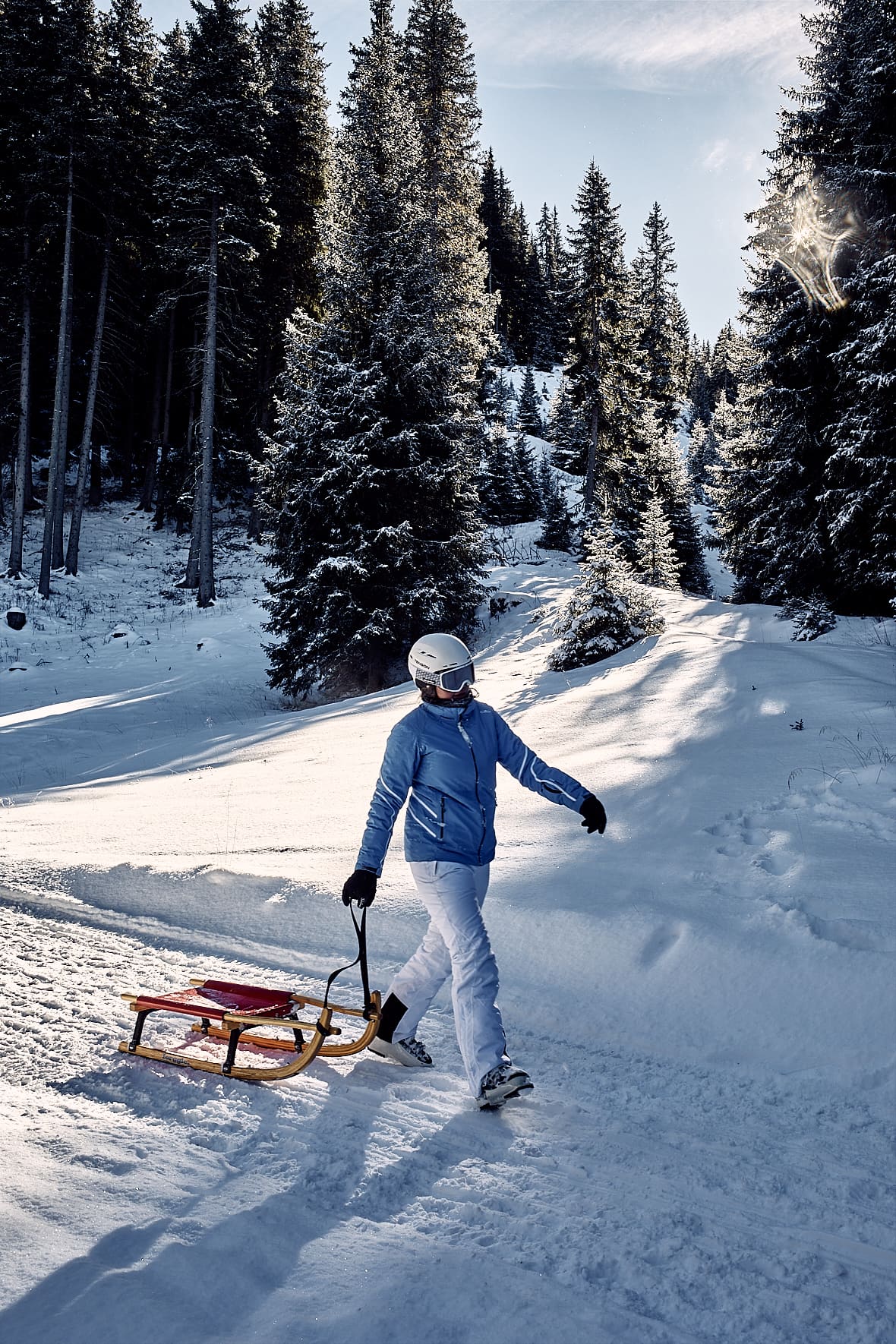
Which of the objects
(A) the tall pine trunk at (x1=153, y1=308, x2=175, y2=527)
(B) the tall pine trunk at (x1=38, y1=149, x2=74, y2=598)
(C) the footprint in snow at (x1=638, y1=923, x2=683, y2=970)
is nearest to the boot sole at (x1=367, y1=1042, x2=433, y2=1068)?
(C) the footprint in snow at (x1=638, y1=923, x2=683, y2=970)

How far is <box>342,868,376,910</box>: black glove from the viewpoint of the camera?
136 inches

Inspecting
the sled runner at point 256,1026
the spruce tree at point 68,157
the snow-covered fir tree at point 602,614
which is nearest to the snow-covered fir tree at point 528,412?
the spruce tree at point 68,157

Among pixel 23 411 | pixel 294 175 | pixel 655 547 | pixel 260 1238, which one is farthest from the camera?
pixel 294 175

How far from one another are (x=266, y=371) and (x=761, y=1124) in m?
31.8

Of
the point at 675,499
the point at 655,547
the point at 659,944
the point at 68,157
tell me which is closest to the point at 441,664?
the point at 659,944

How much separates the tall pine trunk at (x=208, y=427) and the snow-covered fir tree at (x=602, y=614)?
43.6 ft

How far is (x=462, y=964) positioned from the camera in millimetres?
3518

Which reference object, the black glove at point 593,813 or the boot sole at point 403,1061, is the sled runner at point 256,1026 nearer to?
the boot sole at point 403,1061

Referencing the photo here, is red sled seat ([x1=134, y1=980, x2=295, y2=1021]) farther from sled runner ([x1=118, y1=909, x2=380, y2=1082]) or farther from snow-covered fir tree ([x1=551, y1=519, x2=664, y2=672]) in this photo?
snow-covered fir tree ([x1=551, y1=519, x2=664, y2=672])

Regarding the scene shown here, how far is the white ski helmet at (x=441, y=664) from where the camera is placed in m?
3.63

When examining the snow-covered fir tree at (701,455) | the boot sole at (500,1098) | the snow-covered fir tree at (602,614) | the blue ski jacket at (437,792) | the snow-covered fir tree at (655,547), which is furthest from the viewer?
the snow-covered fir tree at (701,455)

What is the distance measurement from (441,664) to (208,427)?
2274cm

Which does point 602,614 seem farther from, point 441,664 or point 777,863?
point 441,664

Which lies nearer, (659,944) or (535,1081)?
(535,1081)
